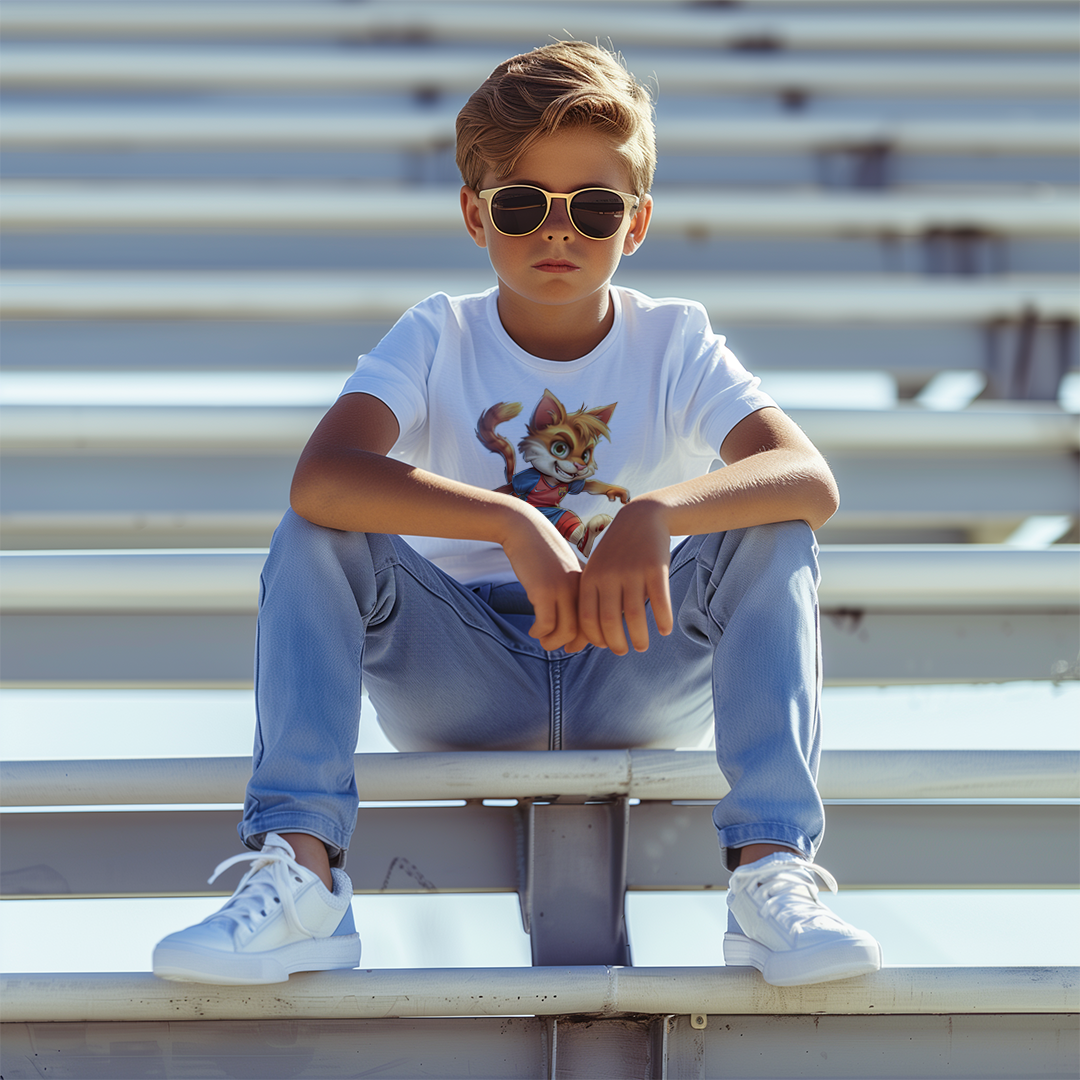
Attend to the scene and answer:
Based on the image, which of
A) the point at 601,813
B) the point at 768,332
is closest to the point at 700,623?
the point at 601,813

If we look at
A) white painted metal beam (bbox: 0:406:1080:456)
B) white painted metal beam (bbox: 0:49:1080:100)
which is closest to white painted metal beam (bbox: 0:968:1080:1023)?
white painted metal beam (bbox: 0:406:1080:456)

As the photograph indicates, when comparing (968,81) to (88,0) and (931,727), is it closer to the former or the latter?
(931,727)

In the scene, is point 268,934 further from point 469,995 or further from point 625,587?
point 625,587

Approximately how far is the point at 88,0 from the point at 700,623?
193 cm

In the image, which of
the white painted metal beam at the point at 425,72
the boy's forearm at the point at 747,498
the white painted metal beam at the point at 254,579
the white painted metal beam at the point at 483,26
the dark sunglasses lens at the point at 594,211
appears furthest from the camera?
the white painted metal beam at the point at 483,26

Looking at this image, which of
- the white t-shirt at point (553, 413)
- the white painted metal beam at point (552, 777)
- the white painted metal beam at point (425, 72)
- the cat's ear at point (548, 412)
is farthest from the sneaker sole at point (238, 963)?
the white painted metal beam at point (425, 72)

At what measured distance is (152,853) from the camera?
86 cm

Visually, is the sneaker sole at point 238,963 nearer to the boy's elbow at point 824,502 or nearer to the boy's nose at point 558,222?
the boy's elbow at point 824,502

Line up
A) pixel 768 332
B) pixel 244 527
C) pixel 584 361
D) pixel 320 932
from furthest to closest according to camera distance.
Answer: pixel 768 332
pixel 244 527
pixel 584 361
pixel 320 932

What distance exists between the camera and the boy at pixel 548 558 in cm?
72

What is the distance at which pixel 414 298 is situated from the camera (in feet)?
4.89

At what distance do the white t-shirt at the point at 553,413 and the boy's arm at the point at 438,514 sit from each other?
139 mm

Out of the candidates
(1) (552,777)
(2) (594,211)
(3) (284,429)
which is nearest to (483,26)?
(3) (284,429)

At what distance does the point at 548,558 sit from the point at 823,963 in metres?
0.31
